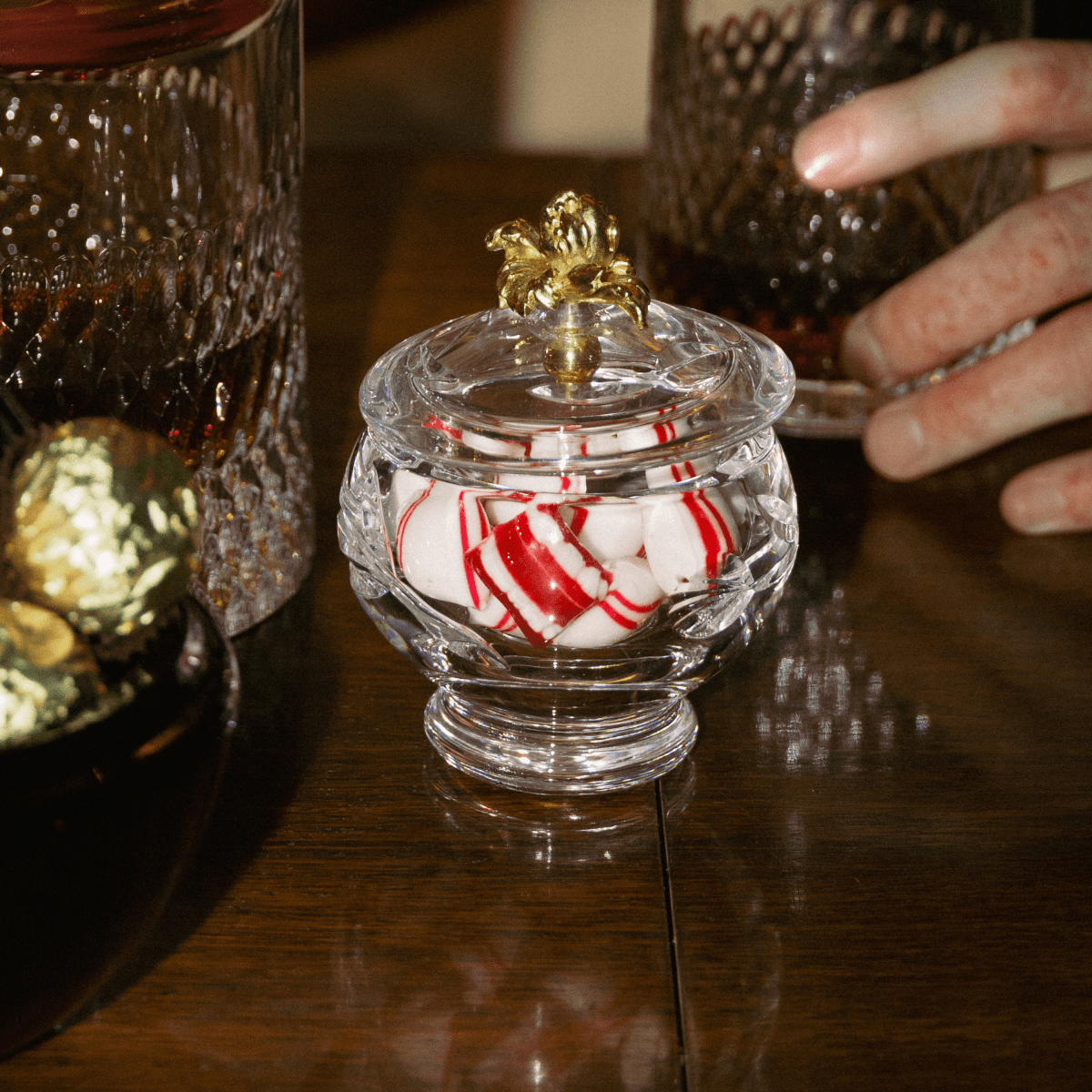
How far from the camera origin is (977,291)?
0.61 meters

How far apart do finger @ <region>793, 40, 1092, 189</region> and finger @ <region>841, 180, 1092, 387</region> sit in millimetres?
A: 41

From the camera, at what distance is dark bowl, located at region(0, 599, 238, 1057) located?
0.86ft

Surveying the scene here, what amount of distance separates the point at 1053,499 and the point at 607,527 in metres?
0.26

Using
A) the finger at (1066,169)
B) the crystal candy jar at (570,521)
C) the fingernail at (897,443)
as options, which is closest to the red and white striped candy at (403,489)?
the crystal candy jar at (570,521)

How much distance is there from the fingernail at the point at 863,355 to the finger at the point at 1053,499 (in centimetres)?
9

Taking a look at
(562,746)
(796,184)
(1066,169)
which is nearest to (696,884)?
(562,746)

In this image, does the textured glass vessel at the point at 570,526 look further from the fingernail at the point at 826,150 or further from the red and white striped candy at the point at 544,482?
the fingernail at the point at 826,150

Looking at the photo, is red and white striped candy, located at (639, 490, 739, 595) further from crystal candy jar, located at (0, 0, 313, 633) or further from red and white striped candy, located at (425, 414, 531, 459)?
crystal candy jar, located at (0, 0, 313, 633)

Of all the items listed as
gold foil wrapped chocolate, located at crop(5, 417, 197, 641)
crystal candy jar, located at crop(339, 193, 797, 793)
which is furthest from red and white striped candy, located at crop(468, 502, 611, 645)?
gold foil wrapped chocolate, located at crop(5, 417, 197, 641)

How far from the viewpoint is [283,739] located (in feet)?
1.37

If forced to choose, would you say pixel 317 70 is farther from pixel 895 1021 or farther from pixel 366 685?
pixel 895 1021

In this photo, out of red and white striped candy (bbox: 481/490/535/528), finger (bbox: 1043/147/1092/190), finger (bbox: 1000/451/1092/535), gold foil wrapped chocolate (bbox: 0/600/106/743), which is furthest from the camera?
finger (bbox: 1043/147/1092/190)

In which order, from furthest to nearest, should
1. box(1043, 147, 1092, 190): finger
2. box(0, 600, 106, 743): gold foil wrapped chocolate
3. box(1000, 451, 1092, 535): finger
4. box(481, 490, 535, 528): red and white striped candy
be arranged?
box(1043, 147, 1092, 190): finger
box(1000, 451, 1092, 535): finger
box(481, 490, 535, 528): red and white striped candy
box(0, 600, 106, 743): gold foil wrapped chocolate

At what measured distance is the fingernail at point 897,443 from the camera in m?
0.58
